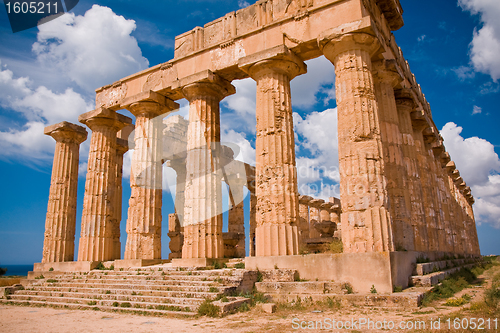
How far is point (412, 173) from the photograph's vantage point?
604 inches

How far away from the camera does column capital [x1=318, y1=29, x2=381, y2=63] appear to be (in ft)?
38.8

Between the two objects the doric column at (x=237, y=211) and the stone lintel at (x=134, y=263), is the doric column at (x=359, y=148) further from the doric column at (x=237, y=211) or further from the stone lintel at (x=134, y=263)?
the doric column at (x=237, y=211)

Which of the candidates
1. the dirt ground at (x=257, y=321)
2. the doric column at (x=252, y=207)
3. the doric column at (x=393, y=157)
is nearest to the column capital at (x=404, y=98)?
the doric column at (x=393, y=157)

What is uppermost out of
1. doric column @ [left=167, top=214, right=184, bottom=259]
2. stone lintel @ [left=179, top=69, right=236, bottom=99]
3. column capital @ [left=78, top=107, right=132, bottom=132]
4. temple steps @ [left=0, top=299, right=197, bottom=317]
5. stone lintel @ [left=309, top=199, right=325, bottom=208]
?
stone lintel @ [left=179, top=69, right=236, bottom=99]

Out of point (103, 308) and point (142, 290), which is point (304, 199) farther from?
point (103, 308)

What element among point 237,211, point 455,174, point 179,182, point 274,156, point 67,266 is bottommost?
point 67,266

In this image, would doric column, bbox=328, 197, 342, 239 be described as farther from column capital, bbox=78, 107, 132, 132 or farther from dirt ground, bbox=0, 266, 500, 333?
dirt ground, bbox=0, 266, 500, 333

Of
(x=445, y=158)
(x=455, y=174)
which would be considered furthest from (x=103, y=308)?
(x=455, y=174)

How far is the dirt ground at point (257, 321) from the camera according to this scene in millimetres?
7004

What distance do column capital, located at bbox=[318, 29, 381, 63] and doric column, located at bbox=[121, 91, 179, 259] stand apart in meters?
7.93

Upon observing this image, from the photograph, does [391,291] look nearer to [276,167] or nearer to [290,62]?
[276,167]

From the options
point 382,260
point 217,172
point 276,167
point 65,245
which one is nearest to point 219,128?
point 217,172

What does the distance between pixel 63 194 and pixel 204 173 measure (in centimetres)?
967

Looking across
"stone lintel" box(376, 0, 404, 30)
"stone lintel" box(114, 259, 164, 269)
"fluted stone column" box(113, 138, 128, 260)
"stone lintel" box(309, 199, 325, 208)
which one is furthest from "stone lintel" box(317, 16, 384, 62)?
"stone lintel" box(309, 199, 325, 208)
